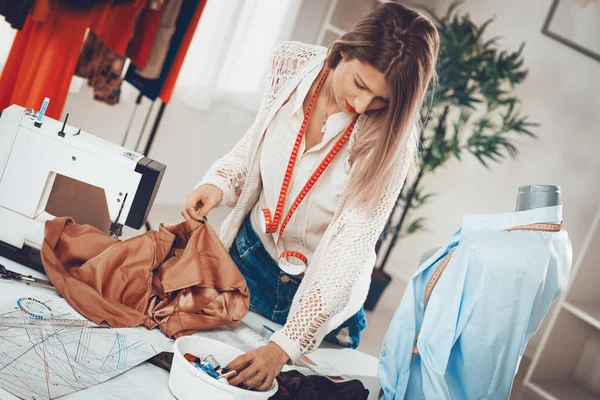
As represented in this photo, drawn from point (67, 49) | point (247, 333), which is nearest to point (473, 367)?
point (247, 333)

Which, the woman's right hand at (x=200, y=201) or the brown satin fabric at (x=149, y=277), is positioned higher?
the woman's right hand at (x=200, y=201)

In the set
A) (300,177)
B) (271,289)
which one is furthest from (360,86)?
(271,289)

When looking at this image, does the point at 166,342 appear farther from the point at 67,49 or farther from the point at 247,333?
the point at 67,49

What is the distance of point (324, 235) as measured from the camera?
157cm

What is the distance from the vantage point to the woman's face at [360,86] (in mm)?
1430

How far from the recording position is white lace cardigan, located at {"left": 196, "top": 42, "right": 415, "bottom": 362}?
4.29ft

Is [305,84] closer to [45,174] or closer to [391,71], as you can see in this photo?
[391,71]

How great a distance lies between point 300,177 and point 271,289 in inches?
11.6

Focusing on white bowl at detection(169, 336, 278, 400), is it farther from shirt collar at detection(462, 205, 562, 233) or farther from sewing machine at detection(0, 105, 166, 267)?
shirt collar at detection(462, 205, 562, 233)

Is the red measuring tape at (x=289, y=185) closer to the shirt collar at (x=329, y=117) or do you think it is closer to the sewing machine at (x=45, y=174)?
the shirt collar at (x=329, y=117)

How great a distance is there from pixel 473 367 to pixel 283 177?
0.68 meters

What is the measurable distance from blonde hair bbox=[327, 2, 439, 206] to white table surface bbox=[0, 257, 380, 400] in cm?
37

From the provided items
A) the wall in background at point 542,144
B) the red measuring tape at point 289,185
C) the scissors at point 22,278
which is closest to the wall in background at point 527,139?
the wall in background at point 542,144

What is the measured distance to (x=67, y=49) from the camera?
7.56 feet
